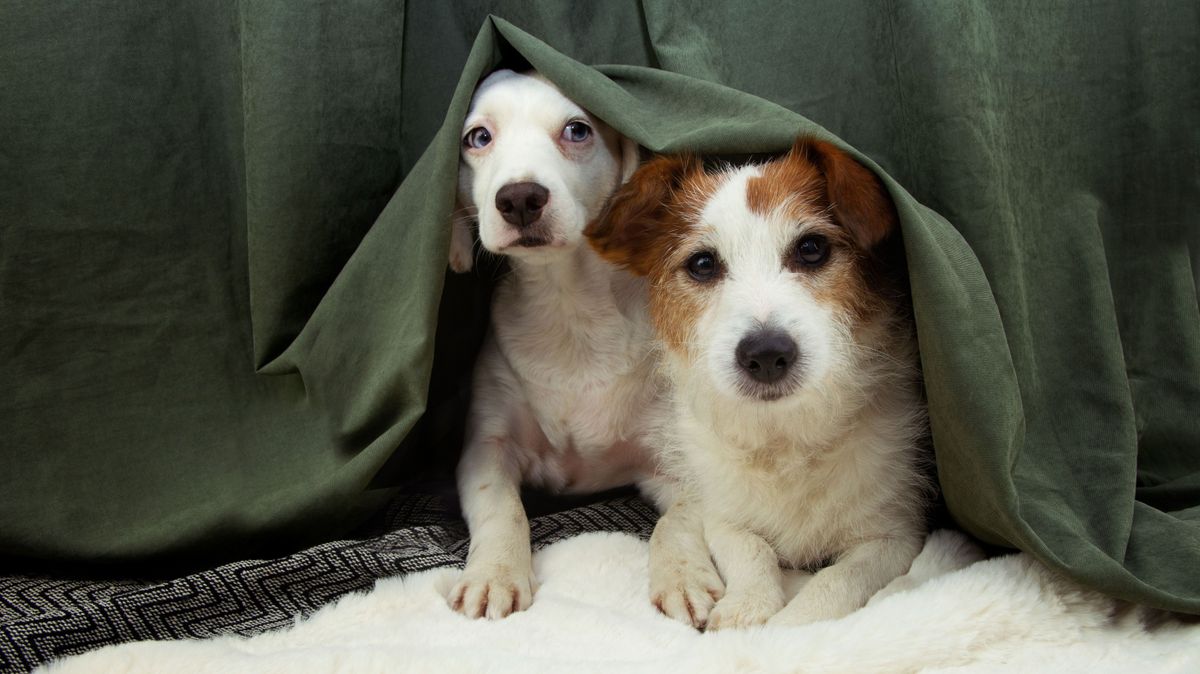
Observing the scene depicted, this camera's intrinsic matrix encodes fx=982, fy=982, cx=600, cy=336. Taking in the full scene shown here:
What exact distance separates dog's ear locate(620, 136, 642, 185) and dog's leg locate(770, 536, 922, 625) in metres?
0.92

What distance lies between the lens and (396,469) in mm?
2262

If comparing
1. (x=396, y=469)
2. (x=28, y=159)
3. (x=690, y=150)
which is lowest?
(x=396, y=469)

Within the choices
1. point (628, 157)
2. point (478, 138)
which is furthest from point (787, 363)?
point (478, 138)

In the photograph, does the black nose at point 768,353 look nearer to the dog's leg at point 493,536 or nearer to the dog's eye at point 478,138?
the dog's leg at point 493,536

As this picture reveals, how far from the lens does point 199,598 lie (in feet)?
5.66

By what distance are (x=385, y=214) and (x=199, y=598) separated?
812mm

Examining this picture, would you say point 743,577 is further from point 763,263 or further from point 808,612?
point 763,263

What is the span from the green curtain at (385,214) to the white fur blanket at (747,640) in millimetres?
154

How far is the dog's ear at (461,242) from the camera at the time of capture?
2.10m

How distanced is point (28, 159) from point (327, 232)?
1.99ft

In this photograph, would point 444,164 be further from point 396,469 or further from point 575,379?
point 396,469

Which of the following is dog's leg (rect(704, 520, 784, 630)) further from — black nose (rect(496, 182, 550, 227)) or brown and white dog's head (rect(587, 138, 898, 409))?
black nose (rect(496, 182, 550, 227))

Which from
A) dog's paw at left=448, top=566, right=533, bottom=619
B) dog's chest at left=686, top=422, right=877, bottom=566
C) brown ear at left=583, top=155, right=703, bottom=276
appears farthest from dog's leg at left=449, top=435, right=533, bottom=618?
brown ear at left=583, top=155, right=703, bottom=276

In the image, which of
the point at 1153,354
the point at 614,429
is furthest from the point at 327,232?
the point at 1153,354
